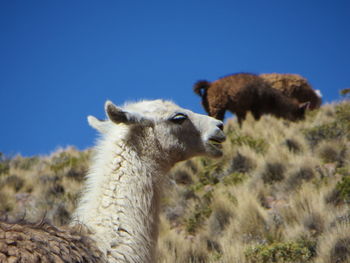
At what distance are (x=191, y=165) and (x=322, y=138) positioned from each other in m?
2.89

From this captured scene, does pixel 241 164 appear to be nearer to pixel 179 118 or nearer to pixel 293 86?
pixel 179 118

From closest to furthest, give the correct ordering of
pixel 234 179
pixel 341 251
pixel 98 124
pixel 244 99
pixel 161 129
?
pixel 161 129, pixel 98 124, pixel 341 251, pixel 234 179, pixel 244 99

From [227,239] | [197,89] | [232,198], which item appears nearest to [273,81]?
[197,89]

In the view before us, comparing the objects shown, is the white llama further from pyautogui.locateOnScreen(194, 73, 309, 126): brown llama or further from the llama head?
pyautogui.locateOnScreen(194, 73, 309, 126): brown llama

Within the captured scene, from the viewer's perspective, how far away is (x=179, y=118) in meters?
4.41

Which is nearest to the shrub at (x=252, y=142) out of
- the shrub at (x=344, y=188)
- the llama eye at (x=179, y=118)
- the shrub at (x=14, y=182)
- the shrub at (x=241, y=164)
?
the shrub at (x=241, y=164)

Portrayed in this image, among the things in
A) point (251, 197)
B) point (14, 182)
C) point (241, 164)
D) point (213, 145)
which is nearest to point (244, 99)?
point (241, 164)

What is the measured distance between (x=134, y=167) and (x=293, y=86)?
1254cm

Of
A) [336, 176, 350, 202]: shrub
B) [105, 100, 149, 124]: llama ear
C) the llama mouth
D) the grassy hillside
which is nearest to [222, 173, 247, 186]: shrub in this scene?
the grassy hillside

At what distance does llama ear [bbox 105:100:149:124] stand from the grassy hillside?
655 mm

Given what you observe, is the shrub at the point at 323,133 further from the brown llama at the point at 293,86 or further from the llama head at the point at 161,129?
the llama head at the point at 161,129

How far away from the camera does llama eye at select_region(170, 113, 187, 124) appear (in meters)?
4.38

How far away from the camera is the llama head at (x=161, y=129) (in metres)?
4.08

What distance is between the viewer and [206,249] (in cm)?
682
